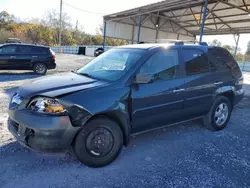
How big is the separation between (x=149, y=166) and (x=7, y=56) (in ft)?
32.7

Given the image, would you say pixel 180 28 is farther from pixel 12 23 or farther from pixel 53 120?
pixel 12 23

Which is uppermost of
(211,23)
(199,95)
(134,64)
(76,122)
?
(211,23)

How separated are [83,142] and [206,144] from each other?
7.97 feet

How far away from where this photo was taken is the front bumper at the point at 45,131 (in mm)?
2428

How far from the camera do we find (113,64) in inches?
136

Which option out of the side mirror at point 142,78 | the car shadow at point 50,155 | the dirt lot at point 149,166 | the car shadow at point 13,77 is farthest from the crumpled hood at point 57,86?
the car shadow at point 13,77

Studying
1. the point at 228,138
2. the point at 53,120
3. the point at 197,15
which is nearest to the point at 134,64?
the point at 53,120

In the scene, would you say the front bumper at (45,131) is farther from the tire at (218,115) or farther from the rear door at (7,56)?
the rear door at (7,56)

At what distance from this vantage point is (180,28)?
23125mm

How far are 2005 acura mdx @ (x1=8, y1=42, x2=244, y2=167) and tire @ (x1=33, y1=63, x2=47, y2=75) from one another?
26.5ft

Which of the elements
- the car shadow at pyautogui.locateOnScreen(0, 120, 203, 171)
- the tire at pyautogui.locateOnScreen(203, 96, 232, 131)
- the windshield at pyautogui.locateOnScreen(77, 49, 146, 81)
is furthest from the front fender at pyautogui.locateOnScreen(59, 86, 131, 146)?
the tire at pyautogui.locateOnScreen(203, 96, 232, 131)

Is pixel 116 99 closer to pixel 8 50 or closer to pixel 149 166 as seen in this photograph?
pixel 149 166

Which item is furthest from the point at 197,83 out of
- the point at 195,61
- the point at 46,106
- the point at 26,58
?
the point at 26,58

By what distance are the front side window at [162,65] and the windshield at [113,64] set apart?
196 mm
